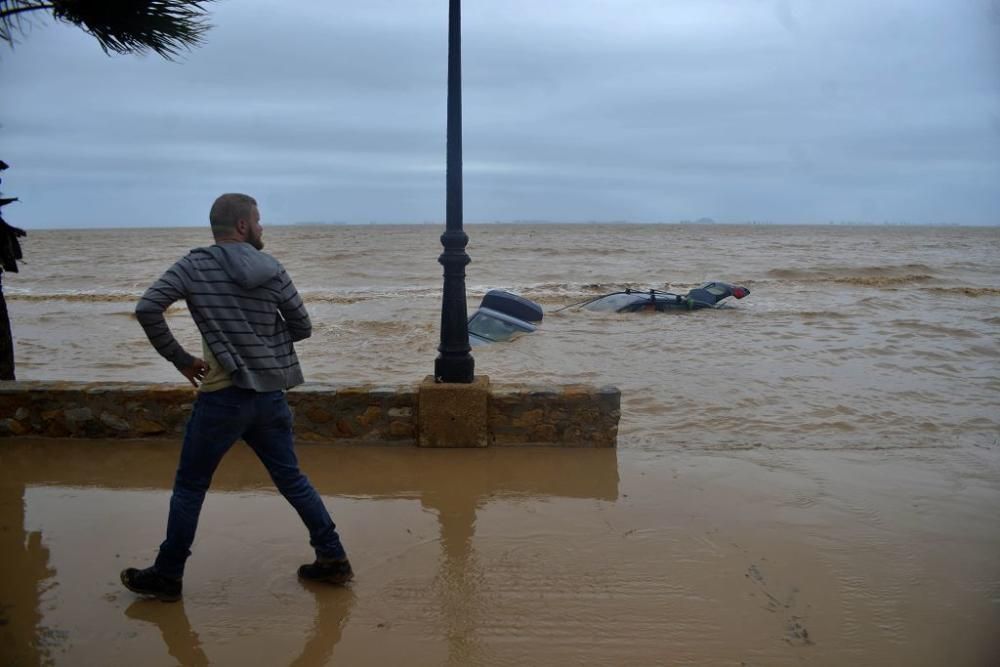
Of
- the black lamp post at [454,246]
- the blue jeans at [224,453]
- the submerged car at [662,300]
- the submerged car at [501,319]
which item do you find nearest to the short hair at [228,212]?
the blue jeans at [224,453]

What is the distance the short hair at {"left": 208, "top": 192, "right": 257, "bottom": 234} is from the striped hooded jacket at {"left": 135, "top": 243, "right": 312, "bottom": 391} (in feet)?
0.29

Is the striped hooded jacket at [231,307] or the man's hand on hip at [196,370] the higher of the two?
the striped hooded jacket at [231,307]

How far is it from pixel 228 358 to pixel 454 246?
2761 mm

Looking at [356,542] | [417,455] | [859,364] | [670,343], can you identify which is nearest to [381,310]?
[670,343]

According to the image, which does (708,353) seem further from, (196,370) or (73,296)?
(73,296)

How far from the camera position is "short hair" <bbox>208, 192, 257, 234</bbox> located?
3.08 m

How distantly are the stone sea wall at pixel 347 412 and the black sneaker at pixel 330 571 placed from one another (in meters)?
2.19

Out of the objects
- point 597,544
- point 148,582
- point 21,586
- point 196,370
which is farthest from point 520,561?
point 21,586

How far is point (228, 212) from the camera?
310cm

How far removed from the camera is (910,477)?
207 inches

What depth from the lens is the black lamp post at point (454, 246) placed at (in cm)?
545

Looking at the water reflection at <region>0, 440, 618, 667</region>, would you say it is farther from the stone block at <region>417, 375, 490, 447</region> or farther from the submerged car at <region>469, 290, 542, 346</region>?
the submerged car at <region>469, 290, 542, 346</region>

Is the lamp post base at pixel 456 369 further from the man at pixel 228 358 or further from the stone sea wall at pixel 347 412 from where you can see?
the man at pixel 228 358

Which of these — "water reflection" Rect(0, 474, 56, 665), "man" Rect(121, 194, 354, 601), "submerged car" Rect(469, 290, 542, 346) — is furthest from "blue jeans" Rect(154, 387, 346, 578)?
"submerged car" Rect(469, 290, 542, 346)
